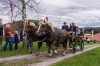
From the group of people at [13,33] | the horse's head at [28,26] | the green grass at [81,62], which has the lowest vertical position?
the green grass at [81,62]

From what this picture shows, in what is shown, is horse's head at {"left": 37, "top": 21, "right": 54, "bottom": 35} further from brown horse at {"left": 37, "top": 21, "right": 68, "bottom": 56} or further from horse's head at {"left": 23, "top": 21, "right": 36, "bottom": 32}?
horse's head at {"left": 23, "top": 21, "right": 36, "bottom": 32}

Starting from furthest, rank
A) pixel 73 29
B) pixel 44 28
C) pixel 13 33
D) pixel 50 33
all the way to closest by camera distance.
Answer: pixel 73 29
pixel 13 33
pixel 50 33
pixel 44 28

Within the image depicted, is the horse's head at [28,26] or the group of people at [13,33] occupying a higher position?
the horse's head at [28,26]

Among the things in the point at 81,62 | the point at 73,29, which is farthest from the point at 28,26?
the point at 81,62

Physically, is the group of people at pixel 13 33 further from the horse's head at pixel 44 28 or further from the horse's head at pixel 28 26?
the horse's head at pixel 44 28

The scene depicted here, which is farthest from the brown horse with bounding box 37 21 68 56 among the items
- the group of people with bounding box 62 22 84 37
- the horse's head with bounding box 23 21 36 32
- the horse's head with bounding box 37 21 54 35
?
the group of people with bounding box 62 22 84 37

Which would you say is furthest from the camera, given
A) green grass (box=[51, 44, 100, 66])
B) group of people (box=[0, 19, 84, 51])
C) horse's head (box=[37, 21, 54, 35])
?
group of people (box=[0, 19, 84, 51])

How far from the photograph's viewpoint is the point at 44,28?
41.7ft

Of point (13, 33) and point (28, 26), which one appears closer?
point (28, 26)

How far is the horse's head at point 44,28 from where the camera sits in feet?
40.9

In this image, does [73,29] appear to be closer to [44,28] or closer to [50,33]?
[50,33]

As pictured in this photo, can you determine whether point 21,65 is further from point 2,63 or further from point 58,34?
point 58,34

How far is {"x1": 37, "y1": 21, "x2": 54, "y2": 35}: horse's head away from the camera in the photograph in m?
12.5

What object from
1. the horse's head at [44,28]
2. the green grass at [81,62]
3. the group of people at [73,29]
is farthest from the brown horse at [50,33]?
the group of people at [73,29]
